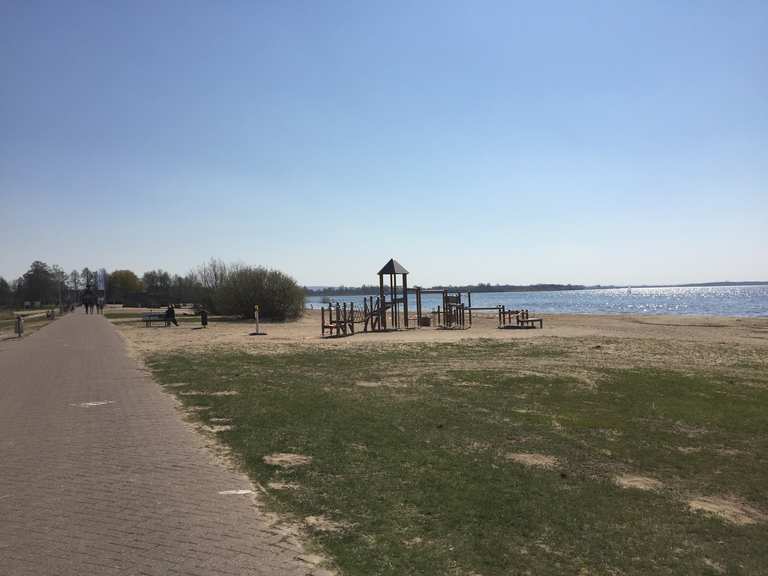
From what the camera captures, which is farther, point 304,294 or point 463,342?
point 304,294

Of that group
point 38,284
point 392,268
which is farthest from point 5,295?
A: point 392,268

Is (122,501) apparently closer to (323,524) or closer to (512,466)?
(323,524)

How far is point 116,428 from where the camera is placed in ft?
25.7

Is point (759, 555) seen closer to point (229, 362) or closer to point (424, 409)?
point (424, 409)

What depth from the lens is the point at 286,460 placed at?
6.18 meters

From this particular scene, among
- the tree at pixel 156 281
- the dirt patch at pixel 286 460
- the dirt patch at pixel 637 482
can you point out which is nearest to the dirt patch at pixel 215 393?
the dirt patch at pixel 286 460

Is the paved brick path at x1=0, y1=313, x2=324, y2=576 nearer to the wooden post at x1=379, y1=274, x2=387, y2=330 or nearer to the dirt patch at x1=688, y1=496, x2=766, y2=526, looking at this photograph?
the dirt patch at x1=688, y1=496, x2=766, y2=526

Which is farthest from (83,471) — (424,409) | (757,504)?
(757,504)

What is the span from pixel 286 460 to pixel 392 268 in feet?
94.4

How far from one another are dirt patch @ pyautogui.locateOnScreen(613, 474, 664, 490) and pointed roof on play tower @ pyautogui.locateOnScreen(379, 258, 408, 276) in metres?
28.9

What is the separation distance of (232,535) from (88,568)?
0.91 meters

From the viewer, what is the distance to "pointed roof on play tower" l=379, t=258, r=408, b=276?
34.7 m

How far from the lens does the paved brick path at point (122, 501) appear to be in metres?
3.84

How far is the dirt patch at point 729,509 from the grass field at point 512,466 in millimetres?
20
